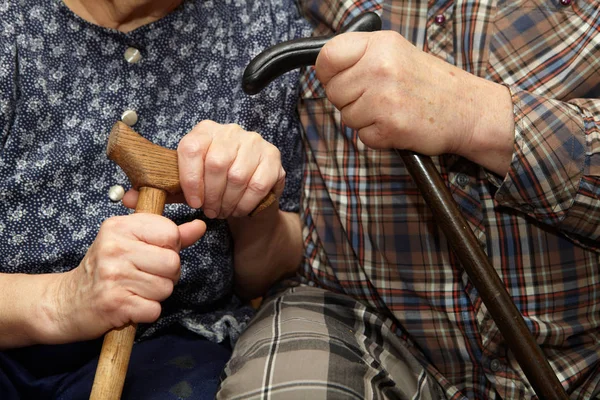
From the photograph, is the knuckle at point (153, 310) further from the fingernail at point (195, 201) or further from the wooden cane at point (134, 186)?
the fingernail at point (195, 201)

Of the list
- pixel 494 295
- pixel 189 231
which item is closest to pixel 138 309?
pixel 189 231

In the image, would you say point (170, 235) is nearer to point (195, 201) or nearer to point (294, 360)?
point (195, 201)

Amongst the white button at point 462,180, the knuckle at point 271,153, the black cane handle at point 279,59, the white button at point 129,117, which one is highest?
the black cane handle at point 279,59

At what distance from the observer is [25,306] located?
2.80 feet

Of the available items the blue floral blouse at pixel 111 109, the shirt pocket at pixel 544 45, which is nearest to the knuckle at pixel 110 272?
the blue floral blouse at pixel 111 109

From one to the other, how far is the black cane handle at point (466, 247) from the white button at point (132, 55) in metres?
0.22

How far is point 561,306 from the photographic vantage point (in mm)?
1002

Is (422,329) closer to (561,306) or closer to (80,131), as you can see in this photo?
(561,306)

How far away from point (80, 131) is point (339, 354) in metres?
0.52

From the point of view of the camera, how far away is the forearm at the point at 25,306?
2.78ft

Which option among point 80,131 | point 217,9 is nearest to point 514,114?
point 217,9

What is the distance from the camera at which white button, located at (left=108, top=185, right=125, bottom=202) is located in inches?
39.5

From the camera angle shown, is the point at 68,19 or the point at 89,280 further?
A: the point at 68,19

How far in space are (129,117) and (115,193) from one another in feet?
0.40
